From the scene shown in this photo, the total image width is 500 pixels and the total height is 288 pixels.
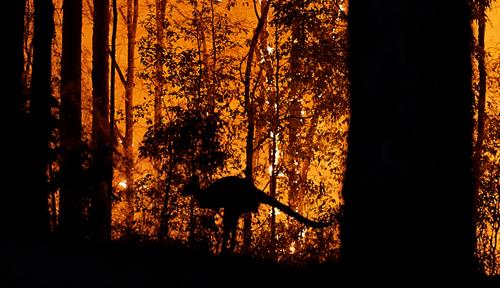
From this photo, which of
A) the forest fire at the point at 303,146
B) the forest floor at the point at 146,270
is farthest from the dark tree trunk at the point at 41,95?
the forest floor at the point at 146,270

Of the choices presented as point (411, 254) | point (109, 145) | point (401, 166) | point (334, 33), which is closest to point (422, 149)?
point (401, 166)

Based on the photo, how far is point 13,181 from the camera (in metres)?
7.46

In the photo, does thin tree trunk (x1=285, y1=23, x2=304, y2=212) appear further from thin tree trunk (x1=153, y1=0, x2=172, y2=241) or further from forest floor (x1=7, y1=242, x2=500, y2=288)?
forest floor (x1=7, y1=242, x2=500, y2=288)

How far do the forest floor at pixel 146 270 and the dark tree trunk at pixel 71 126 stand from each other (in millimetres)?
3310

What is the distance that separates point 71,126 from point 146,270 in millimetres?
6478

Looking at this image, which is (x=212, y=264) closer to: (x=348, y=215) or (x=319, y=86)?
(x=348, y=215)

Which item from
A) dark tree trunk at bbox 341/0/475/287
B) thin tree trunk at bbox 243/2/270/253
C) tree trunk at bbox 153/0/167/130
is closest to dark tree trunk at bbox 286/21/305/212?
thin tree trunk at bbox 243/2/270/253

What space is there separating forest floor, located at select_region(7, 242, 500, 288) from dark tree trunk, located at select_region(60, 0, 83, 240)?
3310mm

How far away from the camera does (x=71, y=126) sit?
33.8 feet

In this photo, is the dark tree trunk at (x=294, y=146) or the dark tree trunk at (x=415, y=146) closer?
the dark tree trunk at (x=415, y=146)

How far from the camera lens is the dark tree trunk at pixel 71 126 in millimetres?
9508

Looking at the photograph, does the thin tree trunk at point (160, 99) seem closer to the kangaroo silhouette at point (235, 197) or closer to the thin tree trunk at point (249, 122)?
the thin tree trunk at point (249, 122)

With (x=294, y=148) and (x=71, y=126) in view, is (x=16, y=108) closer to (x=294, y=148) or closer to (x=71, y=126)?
(x=71, y=126)

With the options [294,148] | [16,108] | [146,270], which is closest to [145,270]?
[146,270]
